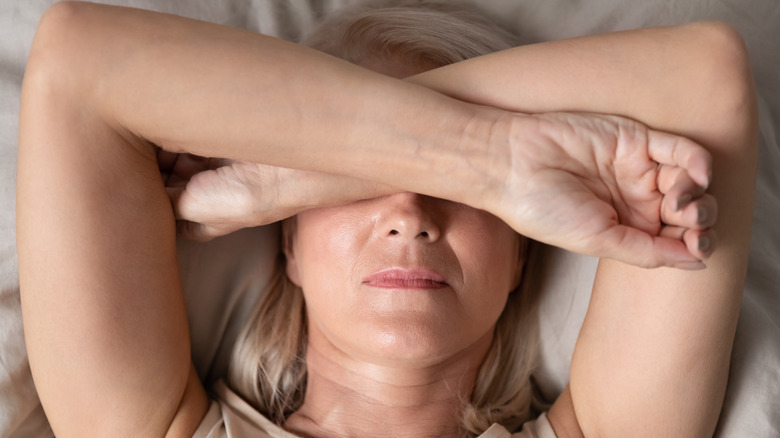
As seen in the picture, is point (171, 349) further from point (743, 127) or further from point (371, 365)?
point (743, 127)

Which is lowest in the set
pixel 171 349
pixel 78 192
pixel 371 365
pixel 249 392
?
pixel 249 392

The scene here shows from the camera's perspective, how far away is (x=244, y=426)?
52.5 inches

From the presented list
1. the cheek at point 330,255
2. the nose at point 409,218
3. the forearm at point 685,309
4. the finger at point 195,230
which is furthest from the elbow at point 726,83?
the finger at point 195,230

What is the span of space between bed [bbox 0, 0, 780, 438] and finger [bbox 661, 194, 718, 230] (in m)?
0.46

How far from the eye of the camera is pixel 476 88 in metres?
1.06

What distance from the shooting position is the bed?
127 cm

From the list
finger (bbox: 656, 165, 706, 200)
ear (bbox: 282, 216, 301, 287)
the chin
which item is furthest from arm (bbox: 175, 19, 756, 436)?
ear (bbox: 282, 216, 301, 287)

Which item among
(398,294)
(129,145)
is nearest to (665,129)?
(398,294)

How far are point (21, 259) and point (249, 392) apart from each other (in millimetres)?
548

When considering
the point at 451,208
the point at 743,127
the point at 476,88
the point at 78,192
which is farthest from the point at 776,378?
the point at 78,192

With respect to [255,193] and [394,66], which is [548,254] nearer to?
[394,66]

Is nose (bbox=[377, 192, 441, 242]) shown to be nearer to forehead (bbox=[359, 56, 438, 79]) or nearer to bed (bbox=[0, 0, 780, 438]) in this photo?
forehead (bbox=[359, 56, 438, 79])

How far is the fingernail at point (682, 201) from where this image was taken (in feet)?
2.91

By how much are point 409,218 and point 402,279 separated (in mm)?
111
